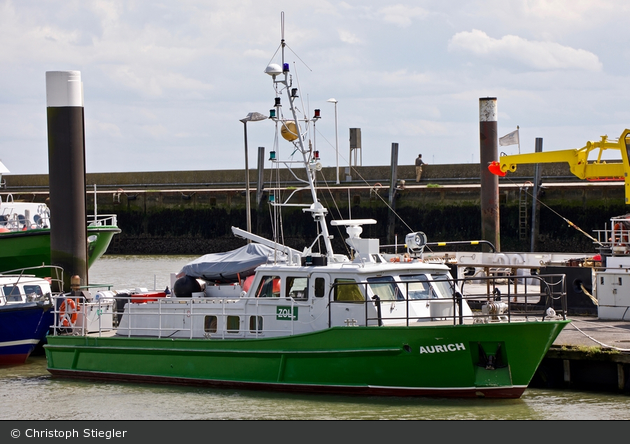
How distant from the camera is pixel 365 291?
1338 centimetres

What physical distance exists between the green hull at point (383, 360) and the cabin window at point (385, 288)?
820 mm

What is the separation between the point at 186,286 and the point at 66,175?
5.23 m

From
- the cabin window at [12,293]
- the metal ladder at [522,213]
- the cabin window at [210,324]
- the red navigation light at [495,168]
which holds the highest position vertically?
the red navigation light at [495,168]

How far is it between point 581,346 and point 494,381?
226 cm

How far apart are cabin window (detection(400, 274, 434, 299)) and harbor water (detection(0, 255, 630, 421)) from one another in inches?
66.5

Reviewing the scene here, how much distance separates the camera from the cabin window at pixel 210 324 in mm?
14930

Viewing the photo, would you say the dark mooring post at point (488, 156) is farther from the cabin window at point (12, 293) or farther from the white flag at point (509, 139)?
the cabin window at point (12, 293)

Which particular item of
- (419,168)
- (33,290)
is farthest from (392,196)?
(33,290)

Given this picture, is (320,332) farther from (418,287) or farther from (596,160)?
(596,160)

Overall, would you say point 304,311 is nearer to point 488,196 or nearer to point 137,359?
point 137,359

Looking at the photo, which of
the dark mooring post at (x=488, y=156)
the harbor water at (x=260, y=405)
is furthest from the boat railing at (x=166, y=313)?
the dark mooring post at (x=488, y=156)

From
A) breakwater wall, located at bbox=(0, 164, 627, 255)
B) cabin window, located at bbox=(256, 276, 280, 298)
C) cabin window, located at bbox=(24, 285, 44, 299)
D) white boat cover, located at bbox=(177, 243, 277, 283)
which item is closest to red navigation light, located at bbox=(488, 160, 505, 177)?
breakwater wall, located at bbox=(0, 164, 627, 255)

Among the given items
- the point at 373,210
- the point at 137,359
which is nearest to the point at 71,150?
the point at 137,359

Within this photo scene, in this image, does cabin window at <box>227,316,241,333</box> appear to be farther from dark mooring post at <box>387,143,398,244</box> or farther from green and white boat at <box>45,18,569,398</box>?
dark mooring post at <box>387,143,398,244</box>
